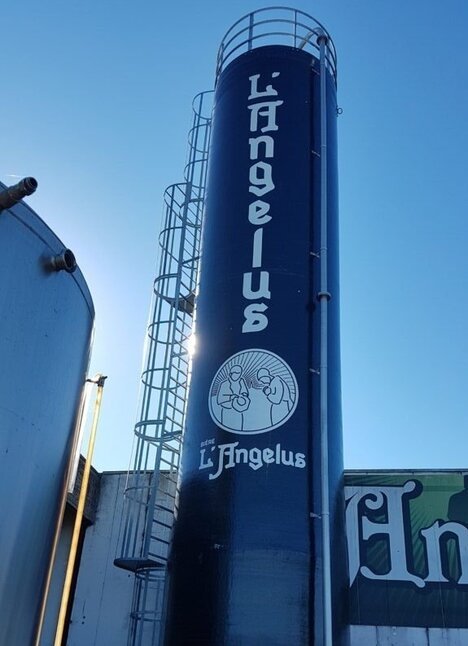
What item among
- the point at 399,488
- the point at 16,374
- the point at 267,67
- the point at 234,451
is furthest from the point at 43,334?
the point at 399,488

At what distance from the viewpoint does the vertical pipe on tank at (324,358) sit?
795 cm

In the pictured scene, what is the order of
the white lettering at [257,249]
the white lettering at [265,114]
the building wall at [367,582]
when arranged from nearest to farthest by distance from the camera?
the white lettering at [257,249], the white lettering at [265,114], the building wall at [367,582]

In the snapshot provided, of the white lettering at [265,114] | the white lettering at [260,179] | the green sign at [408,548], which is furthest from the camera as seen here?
the green sign at [408,548]

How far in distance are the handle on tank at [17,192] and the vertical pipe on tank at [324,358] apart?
463 centimetres

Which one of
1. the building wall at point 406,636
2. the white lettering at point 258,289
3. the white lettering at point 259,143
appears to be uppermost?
the white lettering at point 259,143

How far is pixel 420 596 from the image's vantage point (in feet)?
46.1

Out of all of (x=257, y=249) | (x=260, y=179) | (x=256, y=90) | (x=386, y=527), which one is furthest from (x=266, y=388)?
(x=386, y=527)

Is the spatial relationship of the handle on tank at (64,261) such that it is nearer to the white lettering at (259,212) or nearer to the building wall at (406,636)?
the white lettering at (259,212)

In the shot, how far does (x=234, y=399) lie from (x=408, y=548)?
7586 mm

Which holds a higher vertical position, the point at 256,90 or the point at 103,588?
the point at 256,90

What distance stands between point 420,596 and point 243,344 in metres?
7.97

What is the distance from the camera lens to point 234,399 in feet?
29.1

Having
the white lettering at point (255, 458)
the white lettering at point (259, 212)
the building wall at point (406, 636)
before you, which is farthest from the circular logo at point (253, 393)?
the building wall at point (406, 636)

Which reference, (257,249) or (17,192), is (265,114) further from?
(17,192)
